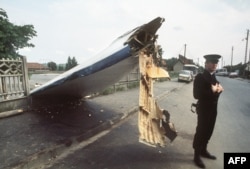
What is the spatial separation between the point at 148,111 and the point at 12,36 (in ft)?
22.5

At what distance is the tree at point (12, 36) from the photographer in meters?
8.58

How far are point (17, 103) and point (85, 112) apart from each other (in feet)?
7.10

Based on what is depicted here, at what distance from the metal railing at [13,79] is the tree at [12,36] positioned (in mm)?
1628

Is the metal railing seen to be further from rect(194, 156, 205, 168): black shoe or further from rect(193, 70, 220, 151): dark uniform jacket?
rect(194, 156, 205, 168): black shoe

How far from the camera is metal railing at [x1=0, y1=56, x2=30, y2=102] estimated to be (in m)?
6.96

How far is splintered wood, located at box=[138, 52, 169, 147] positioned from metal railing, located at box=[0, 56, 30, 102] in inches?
185

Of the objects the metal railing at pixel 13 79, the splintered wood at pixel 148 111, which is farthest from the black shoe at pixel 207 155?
the metal railing at pixel 13 79

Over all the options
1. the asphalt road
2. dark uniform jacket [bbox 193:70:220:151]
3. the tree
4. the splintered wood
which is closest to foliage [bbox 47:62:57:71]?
the tree

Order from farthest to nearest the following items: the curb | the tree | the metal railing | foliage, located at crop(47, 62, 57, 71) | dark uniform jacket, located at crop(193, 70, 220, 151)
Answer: foliage, located at crop(47, 62, 57, 71) → the tree → the metal railing → dark uniform jacket, located at crop(193, 70, 220, 151) → the curb

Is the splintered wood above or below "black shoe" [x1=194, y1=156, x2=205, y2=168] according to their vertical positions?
above

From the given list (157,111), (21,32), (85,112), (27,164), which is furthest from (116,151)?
(21,32)

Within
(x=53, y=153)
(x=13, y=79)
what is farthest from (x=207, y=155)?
(x=13, y=79)
